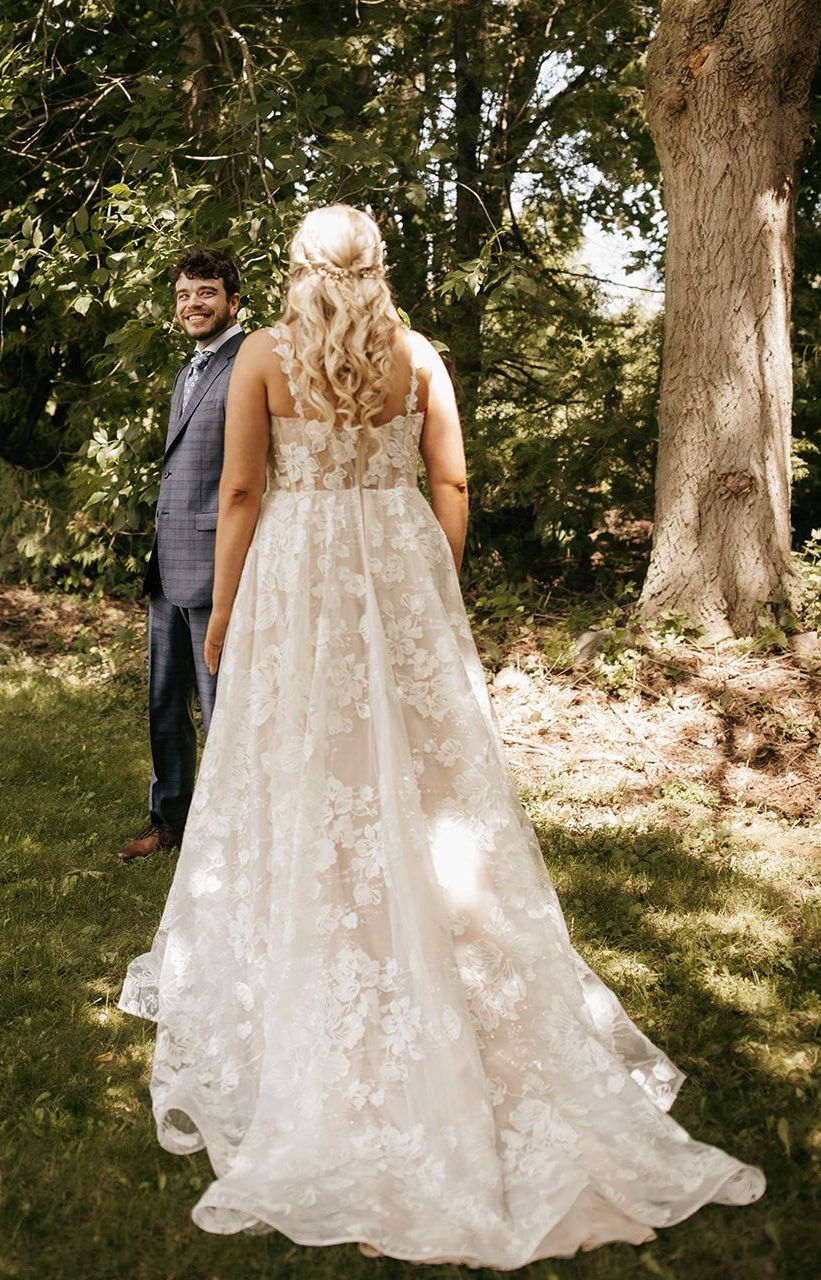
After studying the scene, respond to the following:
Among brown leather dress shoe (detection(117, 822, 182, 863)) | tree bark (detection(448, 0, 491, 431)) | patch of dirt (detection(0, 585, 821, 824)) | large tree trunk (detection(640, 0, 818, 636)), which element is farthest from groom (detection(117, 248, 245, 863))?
tree bark (detection(448, 0, 491, 431))

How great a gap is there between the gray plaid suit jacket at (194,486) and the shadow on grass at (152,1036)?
3.87 ft

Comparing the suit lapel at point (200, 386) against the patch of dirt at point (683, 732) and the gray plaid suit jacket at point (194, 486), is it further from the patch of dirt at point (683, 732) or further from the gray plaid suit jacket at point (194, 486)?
the patch of dirt at point (683, 732)

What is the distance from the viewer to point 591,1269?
87.0 inches

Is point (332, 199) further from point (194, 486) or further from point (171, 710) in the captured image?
point (171, 710)

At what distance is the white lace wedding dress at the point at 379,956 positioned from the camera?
7.74 ft

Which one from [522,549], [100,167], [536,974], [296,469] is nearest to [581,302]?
[522,549]

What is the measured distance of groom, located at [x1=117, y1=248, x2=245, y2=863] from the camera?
385 cm

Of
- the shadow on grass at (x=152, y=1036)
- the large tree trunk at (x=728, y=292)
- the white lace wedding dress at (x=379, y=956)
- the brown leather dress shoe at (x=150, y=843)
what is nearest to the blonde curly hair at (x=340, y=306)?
the white lace wedding dress at (x=379, y=956)

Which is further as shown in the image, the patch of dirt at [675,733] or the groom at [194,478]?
the patch of dirt at [675,733]

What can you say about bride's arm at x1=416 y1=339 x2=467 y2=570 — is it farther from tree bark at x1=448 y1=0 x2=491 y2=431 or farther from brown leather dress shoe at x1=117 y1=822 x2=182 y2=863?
tree bark at x1=448 y1=0 x2=491 y2=431

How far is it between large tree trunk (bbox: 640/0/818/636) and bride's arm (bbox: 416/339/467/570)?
3019 mm

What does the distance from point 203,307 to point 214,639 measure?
1343 millimetres

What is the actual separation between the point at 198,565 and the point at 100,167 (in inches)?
159

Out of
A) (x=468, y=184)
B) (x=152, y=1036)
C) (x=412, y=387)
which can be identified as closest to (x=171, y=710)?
(x=152, y=1036)
